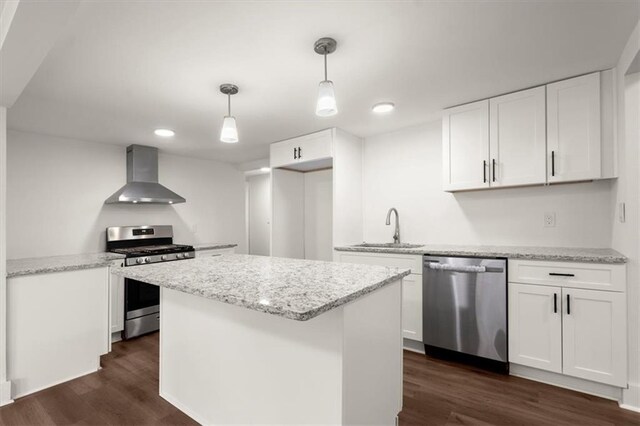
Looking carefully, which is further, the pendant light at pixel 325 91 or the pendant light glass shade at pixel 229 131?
the pendant light glass shade at pixel 229 131

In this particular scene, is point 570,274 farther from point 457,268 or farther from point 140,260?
point 140,260

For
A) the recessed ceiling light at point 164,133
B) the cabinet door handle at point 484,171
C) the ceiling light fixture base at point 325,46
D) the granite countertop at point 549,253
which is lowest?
the granite countertop at point 549,253

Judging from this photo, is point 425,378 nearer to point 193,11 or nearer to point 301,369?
point 301,369

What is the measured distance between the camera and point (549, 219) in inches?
103

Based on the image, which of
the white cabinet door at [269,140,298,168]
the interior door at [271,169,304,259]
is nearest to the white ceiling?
the white cabinet door at [269,140,298,168]

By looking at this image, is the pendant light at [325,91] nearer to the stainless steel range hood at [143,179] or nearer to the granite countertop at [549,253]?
the granite countertop at [549,253]

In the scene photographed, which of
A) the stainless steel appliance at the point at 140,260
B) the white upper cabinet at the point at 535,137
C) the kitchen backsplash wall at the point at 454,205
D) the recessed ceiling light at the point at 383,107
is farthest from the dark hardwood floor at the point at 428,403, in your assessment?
the recessed ceiling light at the point at 383,107

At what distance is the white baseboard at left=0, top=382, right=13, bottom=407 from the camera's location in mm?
2113

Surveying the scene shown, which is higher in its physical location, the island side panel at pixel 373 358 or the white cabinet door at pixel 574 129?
the white cabinet door at pixel 574 129

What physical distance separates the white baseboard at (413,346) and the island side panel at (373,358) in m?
1.29

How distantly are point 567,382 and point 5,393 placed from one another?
3912 mm

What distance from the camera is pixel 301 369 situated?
52.0 inches

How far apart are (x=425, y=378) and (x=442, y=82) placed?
2220 millimetres

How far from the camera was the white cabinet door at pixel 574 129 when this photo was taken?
217cm
